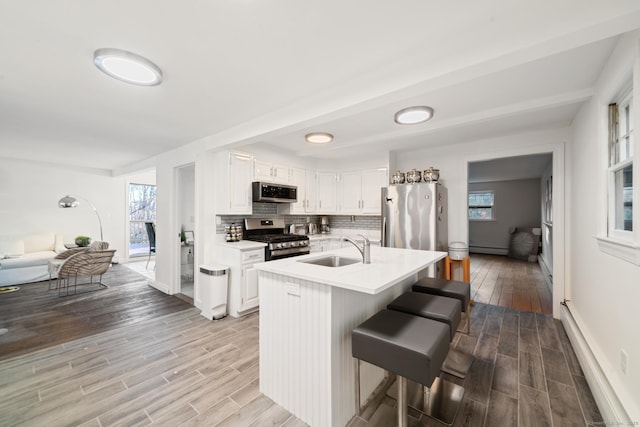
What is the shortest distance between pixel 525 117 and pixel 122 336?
5.10 m

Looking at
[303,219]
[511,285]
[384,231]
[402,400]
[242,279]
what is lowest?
[511,285]

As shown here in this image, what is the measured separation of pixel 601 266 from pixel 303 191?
12.6 ft

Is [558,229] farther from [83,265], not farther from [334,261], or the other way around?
[83,265]

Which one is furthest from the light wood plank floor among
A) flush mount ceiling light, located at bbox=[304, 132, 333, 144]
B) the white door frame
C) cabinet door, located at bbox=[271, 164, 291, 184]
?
cabinet door, located at bbox=[271, 164, 291, 184]

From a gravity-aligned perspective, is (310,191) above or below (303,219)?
above

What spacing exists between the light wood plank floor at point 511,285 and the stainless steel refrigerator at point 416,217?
110 centimetres

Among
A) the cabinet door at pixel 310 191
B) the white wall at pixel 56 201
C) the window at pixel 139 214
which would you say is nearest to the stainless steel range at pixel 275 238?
the cabinet door at pixel 310 191

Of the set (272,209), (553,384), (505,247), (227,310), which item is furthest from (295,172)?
(505,247)

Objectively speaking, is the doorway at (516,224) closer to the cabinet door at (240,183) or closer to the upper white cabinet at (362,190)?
the upper white cabinet at (362,190)

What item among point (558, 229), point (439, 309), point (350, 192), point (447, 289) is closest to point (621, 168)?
point (447, 289)

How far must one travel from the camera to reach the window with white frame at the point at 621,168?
5.57ft

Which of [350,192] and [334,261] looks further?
[350,192]

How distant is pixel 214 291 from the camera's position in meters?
3.30

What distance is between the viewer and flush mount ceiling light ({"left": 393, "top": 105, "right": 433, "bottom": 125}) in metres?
2.62
